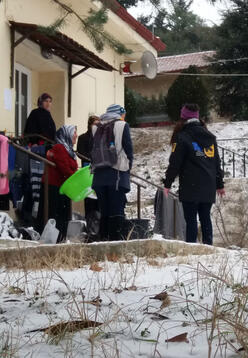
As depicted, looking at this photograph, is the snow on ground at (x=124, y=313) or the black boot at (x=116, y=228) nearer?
the snow on ground at (x=124, y=313)

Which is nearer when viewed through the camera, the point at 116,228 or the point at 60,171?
the point at 116,228

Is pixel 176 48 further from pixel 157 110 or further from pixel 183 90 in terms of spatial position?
pixel 183 90

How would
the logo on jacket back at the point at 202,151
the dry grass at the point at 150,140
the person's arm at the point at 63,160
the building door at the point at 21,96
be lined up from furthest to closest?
the dry grass at the point at 150,140, the building door at the point at 21,96, the person's arm at the point at 63,160, the logo on jacket back at the point at 202,151

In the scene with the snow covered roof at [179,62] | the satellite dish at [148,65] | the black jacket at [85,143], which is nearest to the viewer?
the black jacket at [85,143]

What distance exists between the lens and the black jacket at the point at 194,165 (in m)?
7.14

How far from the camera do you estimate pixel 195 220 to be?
23.6ft

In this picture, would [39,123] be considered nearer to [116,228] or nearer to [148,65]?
[116,228]

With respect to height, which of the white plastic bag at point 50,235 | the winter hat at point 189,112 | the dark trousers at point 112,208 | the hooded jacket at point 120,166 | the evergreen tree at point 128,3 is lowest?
the white plastic bag at point 50,235

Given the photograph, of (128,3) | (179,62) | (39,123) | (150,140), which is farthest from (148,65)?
(179,62)

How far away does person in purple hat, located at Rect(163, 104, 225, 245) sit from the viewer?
715 cm

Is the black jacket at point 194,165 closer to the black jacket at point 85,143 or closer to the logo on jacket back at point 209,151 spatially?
the logo on jacket back at point 209,151

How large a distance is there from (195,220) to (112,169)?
99cm

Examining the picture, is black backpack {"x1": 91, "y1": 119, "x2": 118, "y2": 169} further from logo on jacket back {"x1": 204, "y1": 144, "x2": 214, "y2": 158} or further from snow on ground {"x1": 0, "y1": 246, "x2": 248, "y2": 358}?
snow on ground {"x1": 0, "y1": 246, "x2": 248, "y2": 358}

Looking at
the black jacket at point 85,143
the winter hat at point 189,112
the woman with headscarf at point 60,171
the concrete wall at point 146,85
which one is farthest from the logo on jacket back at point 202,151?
the concrete wall at point 146,85
